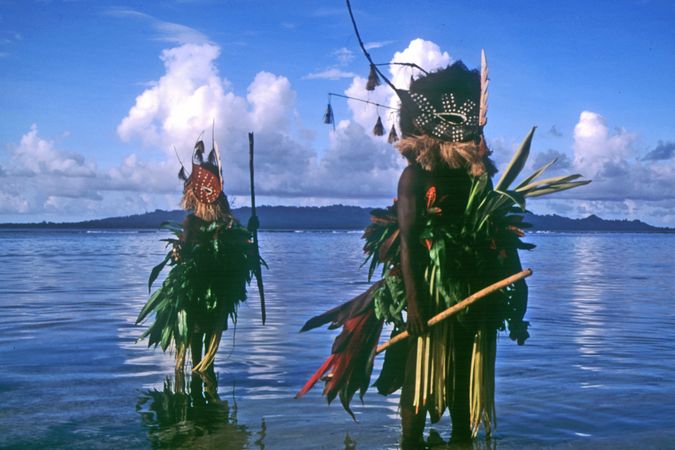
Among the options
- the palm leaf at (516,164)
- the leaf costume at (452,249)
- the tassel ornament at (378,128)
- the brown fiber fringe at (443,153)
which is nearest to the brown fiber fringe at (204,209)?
the tassel ornament at (378,128)

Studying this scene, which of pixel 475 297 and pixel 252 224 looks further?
pixel 252 224

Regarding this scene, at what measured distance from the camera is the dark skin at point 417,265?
16.2 ft

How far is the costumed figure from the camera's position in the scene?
4.99m

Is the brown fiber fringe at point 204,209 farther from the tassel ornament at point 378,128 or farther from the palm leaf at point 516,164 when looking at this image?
the palm leaf at point 516,164

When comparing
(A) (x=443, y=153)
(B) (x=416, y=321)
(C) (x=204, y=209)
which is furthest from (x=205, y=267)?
(A) (x=443, y=153)

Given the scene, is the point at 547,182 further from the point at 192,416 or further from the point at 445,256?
the point at 192,416

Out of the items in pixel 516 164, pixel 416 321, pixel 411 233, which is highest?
pixel 516 164

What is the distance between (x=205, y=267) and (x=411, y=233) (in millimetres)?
3818

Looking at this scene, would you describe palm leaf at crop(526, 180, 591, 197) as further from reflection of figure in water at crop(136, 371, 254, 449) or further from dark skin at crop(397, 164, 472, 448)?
reflection of figure in water at crop(136, 371, 254, 449)

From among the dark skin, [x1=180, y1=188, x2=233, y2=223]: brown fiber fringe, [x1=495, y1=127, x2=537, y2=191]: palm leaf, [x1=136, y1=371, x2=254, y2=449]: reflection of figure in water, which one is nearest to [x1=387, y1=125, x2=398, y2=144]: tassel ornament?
the dark skin

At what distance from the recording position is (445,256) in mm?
4977

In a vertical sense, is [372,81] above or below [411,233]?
above

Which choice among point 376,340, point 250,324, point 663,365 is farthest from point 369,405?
point 250,324

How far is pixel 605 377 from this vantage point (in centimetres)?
893
